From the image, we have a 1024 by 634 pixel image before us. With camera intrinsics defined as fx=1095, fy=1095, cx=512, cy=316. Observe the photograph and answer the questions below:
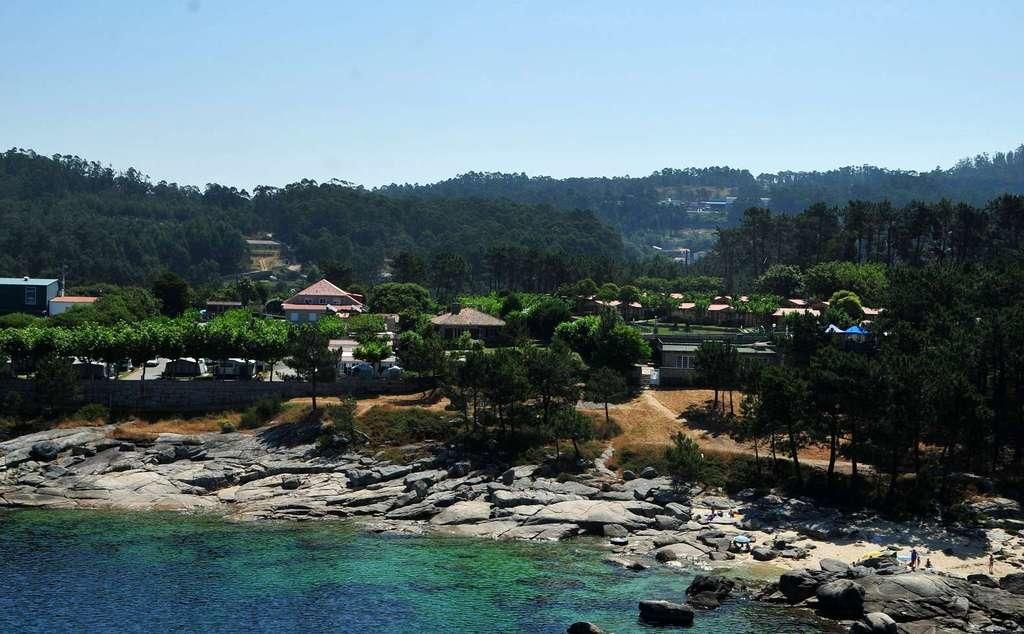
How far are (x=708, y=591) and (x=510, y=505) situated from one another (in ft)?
50.7

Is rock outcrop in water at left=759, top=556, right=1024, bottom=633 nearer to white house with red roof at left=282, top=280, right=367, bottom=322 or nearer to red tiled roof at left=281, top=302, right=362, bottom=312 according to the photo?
white house with red roof at left=282, top=280, right=367, bottom=322

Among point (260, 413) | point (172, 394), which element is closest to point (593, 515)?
point (260, 413)

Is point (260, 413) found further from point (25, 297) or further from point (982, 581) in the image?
point (982, 581)

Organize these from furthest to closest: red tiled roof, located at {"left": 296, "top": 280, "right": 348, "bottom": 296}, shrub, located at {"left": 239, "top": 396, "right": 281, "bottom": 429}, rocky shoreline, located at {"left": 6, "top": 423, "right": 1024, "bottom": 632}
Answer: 1. red tiled roof, located at {"left": 296, "top": 280, "right": 348, "bottom": 296}
2. shrub, located at {"left": 239, "top": 396, "right": 281, "bottom": 429}
3. rocky shoreline, located at {"left": 6, "top": 423, "right": 1024, "bottom": 632}

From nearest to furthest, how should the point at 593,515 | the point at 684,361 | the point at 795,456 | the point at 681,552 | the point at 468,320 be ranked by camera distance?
the point at 681,552
the point at 593,515
the point at 795,456
the point at 684,361
the point at 468,320

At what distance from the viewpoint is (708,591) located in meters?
45.0

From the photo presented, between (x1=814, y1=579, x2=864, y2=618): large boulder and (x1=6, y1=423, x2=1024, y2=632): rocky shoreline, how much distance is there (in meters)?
0.04

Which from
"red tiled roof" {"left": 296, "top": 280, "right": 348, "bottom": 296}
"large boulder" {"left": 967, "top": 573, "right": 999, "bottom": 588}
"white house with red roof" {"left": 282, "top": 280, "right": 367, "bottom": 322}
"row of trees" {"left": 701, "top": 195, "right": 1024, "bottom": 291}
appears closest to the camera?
"large boulder" {"left": 967, "top": 573, "right": 999, "bottom": 588}

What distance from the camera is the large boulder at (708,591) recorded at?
4425 cm

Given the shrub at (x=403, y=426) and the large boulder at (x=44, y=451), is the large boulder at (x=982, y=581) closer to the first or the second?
the shrub at (x=403, y=426)

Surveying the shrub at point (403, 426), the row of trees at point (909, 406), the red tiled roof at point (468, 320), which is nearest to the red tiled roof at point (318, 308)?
the red tiled roof at point (468, 320)

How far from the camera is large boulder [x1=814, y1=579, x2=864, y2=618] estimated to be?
4306cm

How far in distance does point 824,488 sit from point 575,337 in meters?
28.1

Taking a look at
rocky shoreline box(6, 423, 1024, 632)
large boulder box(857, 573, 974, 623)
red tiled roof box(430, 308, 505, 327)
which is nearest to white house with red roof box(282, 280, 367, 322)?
red tiled roof box(430, 308, 505, 327)
